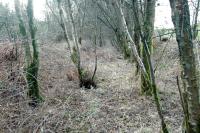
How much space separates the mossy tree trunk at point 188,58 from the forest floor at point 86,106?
6.54 feet

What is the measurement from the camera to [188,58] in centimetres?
402

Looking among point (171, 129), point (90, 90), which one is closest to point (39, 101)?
point (90, 90)

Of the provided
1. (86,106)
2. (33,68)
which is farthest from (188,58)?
(33,68)

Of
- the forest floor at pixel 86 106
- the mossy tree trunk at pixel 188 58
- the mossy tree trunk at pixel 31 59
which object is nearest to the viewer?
the mossy tree trunk at pixel 188 58

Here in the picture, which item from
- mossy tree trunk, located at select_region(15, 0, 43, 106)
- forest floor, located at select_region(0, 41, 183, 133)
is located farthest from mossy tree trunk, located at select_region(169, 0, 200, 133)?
mossy tree trunk, located at select_region(15, 0, 43, 106)

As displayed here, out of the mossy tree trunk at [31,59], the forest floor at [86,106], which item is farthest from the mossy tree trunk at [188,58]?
the mossy tree trunk at [31,59]

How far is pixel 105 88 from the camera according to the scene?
406 inches

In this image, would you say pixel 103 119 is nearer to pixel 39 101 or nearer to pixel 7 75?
pixel 39 101

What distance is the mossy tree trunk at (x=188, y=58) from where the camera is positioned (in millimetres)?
3992

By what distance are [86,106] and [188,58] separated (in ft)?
14.0

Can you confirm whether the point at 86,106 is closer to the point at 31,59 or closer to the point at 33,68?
the point at 33,68

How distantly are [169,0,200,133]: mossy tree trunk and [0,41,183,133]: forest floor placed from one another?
1993mm

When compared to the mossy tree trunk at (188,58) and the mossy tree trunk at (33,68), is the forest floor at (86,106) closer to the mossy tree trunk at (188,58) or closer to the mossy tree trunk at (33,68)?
the mossy tree trunk at (33,68)

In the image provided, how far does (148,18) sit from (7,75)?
4637 mm
